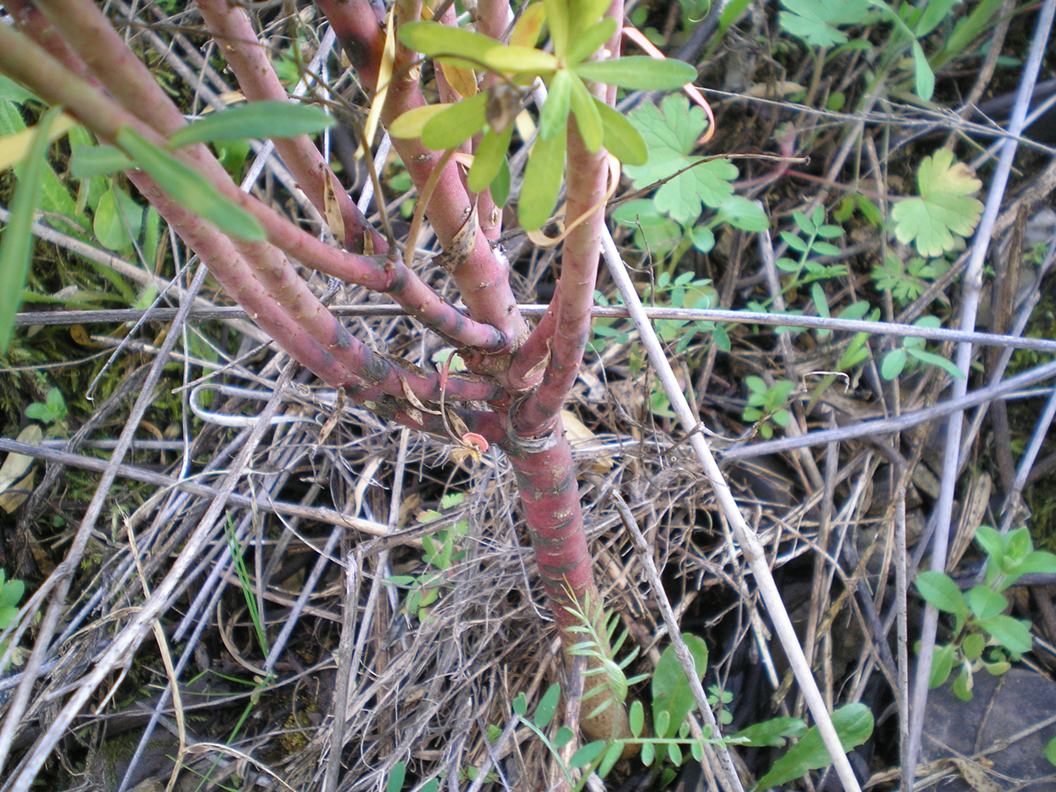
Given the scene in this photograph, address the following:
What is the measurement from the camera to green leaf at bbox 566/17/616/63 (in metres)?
0.56

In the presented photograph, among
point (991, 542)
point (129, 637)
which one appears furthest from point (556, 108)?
point (991, 542)

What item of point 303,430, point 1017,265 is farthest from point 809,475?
point 303,430

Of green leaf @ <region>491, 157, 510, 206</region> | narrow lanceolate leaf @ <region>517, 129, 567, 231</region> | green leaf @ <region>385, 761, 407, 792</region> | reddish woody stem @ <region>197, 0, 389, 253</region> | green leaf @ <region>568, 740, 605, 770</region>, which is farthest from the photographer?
green leaf @ <region>385, 761, 407, 792</region>

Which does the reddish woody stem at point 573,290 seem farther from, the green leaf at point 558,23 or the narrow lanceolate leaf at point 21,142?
the narrow lanceolate leaf at point 21,142

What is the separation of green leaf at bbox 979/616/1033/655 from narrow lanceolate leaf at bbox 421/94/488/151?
1.51m

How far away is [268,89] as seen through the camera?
78cm

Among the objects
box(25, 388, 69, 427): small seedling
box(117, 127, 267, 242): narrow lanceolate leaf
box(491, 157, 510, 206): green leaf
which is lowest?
box(25, 388, 69, 427): small seedling

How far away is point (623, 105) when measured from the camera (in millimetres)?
1839

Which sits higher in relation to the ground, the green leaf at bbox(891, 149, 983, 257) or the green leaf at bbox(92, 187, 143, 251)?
the green leaf at bbox(92, 187, 143, 251)

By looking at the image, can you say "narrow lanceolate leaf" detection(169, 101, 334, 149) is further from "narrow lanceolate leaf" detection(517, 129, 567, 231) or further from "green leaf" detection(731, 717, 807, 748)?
"green leaf" detection(731, 717, 807, 748)

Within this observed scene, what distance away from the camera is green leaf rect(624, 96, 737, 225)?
1.68 meters

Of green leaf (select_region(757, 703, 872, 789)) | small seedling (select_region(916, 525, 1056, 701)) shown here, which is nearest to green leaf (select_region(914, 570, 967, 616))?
small seedling (select_region(916, 525, 1056, 701))

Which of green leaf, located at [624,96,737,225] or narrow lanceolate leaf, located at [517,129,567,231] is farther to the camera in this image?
green leaf, located at [624,96,737,225]

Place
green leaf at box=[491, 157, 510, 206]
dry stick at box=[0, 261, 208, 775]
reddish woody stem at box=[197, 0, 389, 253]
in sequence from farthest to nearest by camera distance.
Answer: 1. dry stick at box=[0, 261, 208, 775]
2. green leaf at box=[491, 157, 510, 206]
3. reddish woody stem at box=[197, 0, 389, 253]
